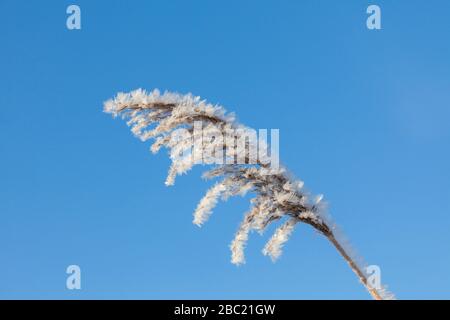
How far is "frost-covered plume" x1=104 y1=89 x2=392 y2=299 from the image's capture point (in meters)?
3.13

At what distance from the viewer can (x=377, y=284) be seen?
10.4ft

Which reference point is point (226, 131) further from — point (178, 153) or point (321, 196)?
point (321, 196)

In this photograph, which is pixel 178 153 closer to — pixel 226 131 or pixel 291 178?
pixel 226 131

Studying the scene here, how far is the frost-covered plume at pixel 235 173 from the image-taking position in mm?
3135

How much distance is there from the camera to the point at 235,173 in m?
3.30

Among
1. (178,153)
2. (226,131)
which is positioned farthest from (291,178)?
(178,153)
